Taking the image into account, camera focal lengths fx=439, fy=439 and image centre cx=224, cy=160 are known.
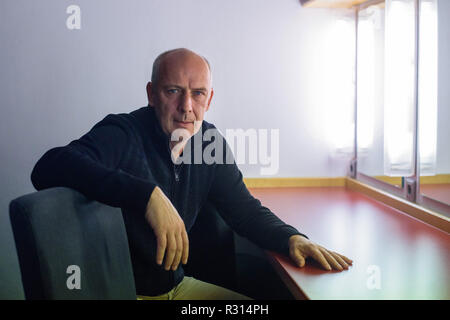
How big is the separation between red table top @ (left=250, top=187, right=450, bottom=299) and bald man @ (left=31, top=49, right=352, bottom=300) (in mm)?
73

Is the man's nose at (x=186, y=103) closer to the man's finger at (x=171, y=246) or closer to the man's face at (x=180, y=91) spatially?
the man's face at (x=180, y=91)

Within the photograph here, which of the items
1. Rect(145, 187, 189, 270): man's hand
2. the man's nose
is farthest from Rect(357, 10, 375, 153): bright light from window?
Rect(145, 187, 189, 270): man's hand

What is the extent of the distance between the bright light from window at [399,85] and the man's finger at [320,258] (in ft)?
2.44

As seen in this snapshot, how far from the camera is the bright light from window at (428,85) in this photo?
1445 mm

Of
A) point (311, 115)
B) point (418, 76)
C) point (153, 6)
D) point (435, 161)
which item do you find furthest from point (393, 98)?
point (153, 6)

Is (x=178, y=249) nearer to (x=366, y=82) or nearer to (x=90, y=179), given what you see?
(x=90, y=179)

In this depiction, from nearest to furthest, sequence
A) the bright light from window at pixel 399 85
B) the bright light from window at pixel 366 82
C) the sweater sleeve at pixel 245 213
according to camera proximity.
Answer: the sweater sleeve at pixel 245 213 → the bright light from window at pixel 399 85 → the bright light from window at pixel 366 82

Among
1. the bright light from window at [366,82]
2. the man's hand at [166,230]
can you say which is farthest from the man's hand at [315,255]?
the bright light from window at [366,82]

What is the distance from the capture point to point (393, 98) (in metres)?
1.66

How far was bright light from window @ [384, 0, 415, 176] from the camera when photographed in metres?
1.57

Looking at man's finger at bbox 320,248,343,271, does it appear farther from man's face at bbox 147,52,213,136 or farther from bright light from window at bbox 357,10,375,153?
bright light from window at bbox 357,10,375,153

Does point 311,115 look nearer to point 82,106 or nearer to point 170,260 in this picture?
point 82,106

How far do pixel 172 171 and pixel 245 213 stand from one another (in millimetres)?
256

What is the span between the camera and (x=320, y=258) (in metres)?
1.03
